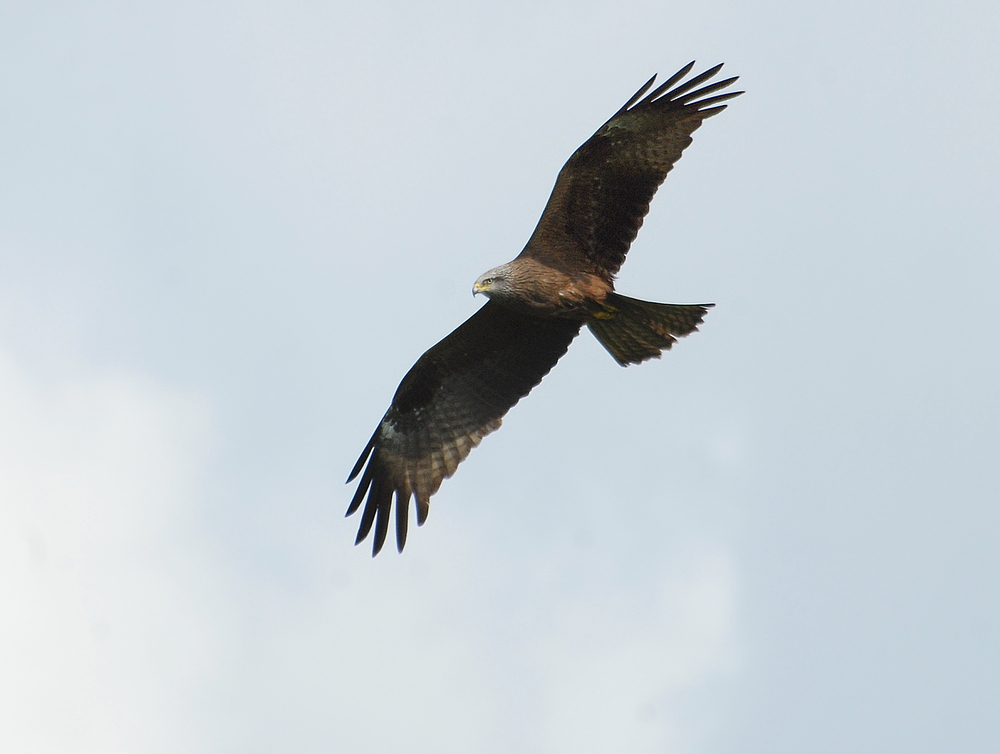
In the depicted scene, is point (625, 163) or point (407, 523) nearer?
point (625, 163)

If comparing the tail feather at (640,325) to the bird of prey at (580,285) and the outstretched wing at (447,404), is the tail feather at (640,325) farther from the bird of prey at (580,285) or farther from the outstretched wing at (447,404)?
the outstretched wing at (447,404)

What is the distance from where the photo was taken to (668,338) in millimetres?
10023

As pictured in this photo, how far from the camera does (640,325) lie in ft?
33.0

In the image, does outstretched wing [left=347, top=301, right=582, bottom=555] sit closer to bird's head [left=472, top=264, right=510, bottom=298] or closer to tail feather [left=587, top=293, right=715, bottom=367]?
tail feather [left=587, top=293, right=715, bottom=367]

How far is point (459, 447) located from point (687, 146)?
313cm

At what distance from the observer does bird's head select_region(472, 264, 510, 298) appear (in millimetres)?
9617

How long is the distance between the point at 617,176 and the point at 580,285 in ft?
2.94

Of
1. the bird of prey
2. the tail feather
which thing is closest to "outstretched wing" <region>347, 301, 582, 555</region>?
the bird of prey

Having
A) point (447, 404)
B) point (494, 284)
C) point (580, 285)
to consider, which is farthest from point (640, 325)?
point (447, 404)

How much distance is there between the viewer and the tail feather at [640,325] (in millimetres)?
9875

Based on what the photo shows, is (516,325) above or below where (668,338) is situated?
above

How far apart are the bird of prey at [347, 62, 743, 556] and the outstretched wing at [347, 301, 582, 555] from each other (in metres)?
0.01

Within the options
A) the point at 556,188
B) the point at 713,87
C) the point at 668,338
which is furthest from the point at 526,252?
the point at 713,87

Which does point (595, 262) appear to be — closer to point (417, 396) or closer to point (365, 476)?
point (417, 396)
